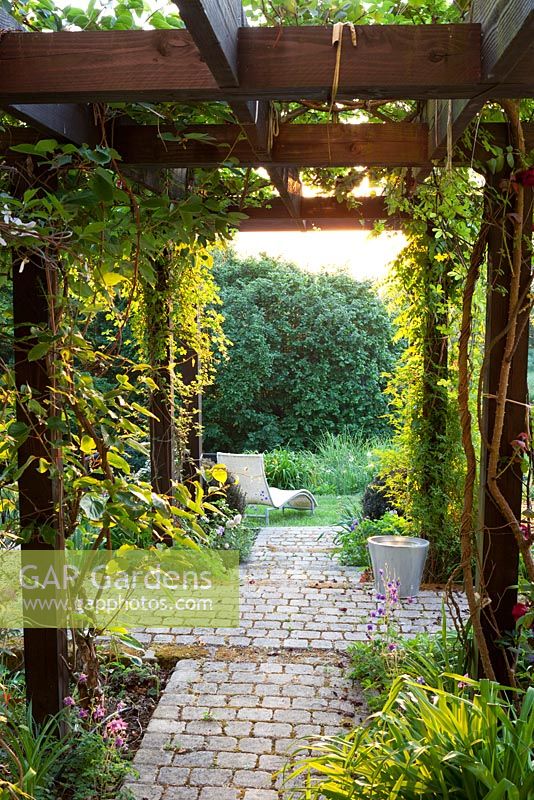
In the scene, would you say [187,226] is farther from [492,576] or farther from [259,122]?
[492,576]

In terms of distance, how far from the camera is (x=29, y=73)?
2041 mm

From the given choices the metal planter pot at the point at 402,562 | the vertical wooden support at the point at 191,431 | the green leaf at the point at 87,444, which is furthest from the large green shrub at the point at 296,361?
the green leaf at the point at 87,444

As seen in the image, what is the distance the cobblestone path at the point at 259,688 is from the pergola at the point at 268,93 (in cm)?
58

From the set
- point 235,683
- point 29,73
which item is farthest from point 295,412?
point 29,73

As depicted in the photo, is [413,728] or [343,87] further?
[413,728]

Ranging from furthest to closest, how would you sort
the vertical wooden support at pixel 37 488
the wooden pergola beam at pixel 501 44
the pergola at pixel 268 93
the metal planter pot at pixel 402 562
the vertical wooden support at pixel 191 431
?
the vertical wooden support at pixel 191 431, the metal planter pot at pixel 402 562, the vertical wooden support at pixel 37 488, the pergola at pixel 268 93, the wooden pergola beam at pixel 501 44

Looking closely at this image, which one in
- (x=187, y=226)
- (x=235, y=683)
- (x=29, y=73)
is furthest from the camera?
(x=235, y=683)

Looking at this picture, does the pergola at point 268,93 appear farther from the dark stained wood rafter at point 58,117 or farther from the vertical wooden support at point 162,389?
the vertical wooden support at point 162,389

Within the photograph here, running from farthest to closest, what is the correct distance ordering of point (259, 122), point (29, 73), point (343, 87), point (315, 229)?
point (315, 229), point (259, 122), point (29, 73), point (343, 87)

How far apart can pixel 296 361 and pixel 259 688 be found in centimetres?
736

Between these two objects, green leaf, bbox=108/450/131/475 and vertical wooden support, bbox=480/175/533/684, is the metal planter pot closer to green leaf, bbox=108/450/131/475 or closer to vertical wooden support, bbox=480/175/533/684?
vertical wooden support, bbox=480/175/533/684

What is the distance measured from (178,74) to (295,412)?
350 inches

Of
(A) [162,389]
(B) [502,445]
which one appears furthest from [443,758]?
(A) [162,389]

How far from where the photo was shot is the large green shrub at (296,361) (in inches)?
420
